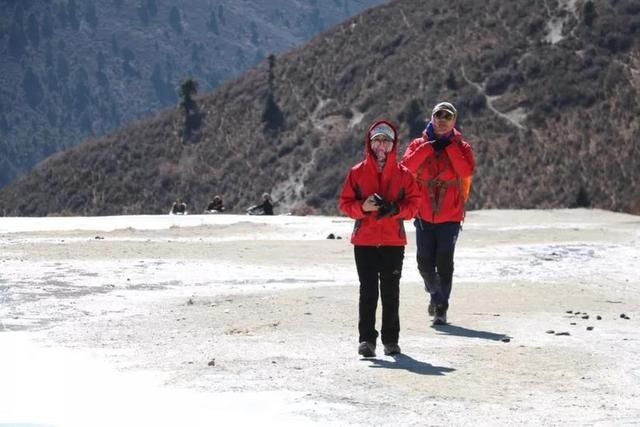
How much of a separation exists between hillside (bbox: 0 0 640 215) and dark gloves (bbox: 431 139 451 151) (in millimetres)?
39861

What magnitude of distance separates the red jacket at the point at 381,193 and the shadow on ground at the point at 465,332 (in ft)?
5.45

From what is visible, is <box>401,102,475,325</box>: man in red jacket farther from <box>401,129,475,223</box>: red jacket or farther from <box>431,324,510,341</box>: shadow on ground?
<box>431,324,510,341</box>: shadow on ground

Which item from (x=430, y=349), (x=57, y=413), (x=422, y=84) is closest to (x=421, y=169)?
(x=430, y=349)

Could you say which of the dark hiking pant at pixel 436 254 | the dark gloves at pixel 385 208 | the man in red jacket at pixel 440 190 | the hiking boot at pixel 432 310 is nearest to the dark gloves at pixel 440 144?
the man in red jacket at pixel 440 190

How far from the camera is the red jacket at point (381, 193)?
8.91 meters

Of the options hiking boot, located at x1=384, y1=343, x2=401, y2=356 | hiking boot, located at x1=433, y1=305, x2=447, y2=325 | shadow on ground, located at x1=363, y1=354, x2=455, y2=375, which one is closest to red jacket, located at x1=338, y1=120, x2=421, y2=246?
hiking boot, located at x1=384, y1=343, x2=401, y2=356

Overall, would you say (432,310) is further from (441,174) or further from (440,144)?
(440,144)

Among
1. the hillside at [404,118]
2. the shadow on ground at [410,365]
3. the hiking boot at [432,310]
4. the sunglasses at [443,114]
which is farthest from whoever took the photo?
the hillside at [404,118]

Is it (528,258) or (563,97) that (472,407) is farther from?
(563,97)

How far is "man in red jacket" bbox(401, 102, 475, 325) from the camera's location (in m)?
11.3

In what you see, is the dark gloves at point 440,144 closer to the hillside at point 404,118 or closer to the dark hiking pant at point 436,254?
the dark hiking pant at point 436,254

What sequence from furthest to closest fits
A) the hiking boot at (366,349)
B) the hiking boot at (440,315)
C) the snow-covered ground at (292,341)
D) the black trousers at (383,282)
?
the hiking boot at (440,315) < the black trousers at (383,282) < the hiking boot at (366,349) < the snow-covered ground at (292,341)

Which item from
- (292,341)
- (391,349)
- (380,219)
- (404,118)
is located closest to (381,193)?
(380,219)

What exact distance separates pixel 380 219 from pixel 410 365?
1.15 meters
